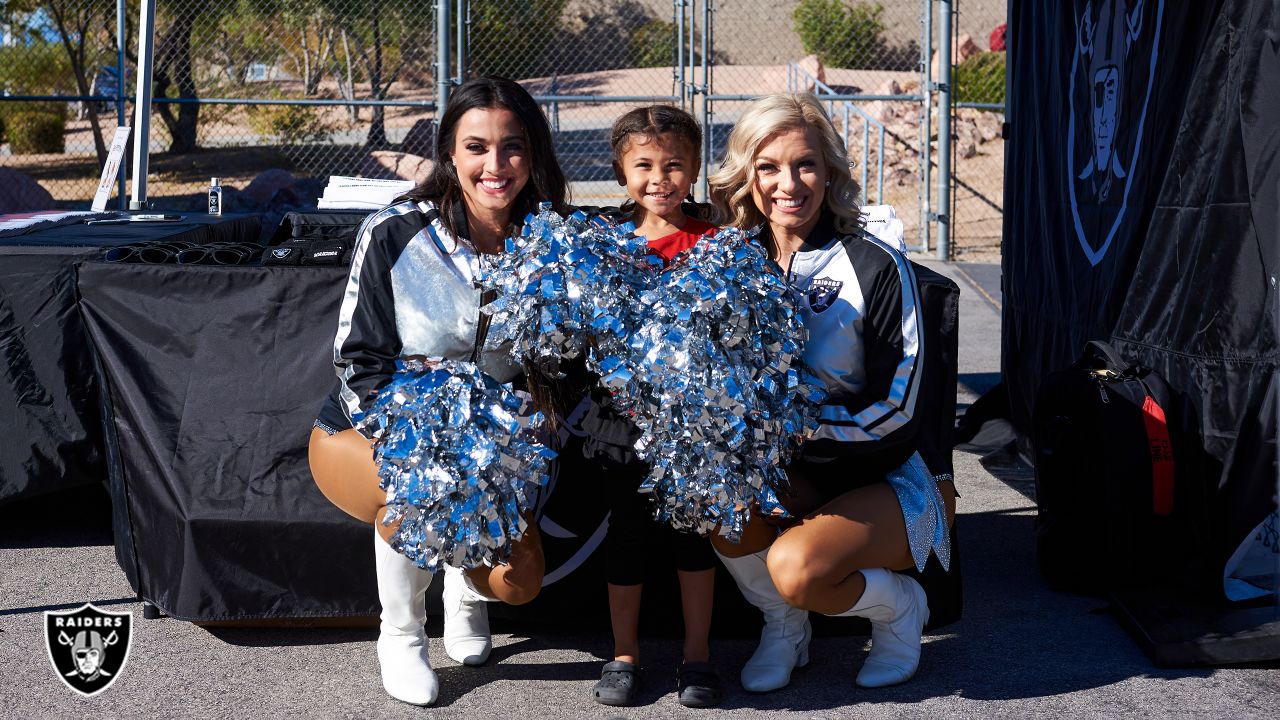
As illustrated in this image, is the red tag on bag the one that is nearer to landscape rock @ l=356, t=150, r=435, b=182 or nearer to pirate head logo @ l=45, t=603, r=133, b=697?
pirate head logo @ l=45, t=603, r=133, b=697

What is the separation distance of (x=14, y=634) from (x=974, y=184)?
1338cm

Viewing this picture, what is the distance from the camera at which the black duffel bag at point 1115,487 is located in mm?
3594

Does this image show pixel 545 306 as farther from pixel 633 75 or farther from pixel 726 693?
pixel 633 75

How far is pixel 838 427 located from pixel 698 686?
28.4 inches

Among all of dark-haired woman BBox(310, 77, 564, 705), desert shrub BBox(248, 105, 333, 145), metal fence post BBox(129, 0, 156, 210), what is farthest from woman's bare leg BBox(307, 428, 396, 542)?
desert shrub BBox(248, 105, 333, 145)

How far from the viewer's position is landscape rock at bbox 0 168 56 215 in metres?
11.9

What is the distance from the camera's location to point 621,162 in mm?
3371

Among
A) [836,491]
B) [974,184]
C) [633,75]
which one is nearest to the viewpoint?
[836,491]

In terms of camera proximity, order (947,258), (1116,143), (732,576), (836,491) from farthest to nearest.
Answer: (947,258) → (1116,143) → (732,576) → (836,491)

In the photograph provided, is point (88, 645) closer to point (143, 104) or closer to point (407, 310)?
point (407, 310)

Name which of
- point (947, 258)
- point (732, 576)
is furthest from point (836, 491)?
point (947, 258)

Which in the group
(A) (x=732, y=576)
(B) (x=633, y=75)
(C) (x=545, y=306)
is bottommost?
(A) (x=732, y=576)

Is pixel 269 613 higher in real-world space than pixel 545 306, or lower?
lower

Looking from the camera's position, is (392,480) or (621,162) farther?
(621,162)
